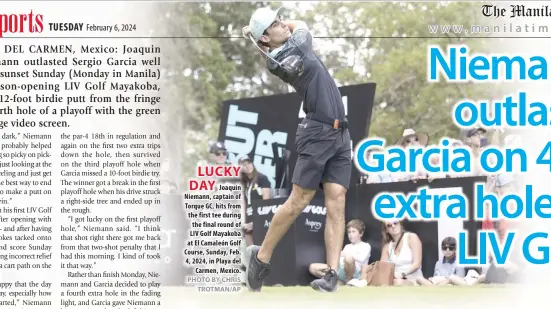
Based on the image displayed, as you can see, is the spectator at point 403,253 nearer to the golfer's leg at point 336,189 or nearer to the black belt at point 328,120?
the golfer's leg at point 336,189

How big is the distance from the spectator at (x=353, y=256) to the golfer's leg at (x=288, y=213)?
118 inches

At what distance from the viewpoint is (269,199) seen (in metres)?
14.4

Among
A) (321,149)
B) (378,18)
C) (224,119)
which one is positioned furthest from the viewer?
(378,18)

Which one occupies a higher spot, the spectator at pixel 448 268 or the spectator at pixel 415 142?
the spectator at pixel 415 142

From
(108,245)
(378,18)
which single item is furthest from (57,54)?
(378,18)

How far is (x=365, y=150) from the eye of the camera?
12.7 meters

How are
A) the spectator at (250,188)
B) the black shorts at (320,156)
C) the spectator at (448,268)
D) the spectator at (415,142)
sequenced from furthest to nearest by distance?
the spectator at (250,188), the spectator at (415,142), the spectator at (448,268), the black shorts at (320,156)

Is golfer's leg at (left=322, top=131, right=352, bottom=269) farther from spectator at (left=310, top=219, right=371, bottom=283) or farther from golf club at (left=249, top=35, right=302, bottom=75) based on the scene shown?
spectator at (left=310, top=219, right=371, bottom=283)

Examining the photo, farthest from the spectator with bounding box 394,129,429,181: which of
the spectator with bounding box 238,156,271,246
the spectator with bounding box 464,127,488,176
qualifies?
the spectator with bounding box 238,156,271,246

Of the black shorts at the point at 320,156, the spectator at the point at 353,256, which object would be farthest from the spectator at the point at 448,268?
the black shorts at the point at 320,156

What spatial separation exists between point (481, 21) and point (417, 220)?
2531mm

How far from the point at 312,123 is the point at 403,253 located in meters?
3.59

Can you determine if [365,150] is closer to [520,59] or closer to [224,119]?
[520,59]

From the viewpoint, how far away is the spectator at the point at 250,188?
14.5 m
